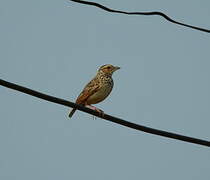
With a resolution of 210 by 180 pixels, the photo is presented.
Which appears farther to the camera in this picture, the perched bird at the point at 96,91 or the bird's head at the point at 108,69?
the bird's head at the point at 108,69

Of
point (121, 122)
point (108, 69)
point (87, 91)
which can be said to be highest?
point (108, 69)

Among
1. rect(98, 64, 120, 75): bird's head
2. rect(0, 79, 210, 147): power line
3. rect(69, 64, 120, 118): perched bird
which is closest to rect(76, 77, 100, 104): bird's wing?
rect(69, 64, 120, 118): perched bird

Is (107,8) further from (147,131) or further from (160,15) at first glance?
(147,131)

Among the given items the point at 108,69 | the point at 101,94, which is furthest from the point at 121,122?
the point at 108,69

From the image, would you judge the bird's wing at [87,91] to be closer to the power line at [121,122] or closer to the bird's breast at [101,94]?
the bird's breast at [101,94]

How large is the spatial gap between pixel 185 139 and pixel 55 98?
1.27 metres

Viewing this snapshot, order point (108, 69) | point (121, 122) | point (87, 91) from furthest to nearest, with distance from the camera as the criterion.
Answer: point (108, 69)
point (87, 91)
point (121, 122)

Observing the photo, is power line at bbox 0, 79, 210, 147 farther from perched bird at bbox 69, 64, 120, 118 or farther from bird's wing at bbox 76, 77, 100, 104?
bird's wing at bbox 76, 77, 100, 104

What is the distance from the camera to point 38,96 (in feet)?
15.1

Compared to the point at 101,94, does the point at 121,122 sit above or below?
below

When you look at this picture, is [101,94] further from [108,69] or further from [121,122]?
[121,122]

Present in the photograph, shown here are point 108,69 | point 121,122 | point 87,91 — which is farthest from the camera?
point 108,69

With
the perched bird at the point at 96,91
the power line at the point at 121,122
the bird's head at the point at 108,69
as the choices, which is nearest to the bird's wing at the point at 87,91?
the perched bird at the point at 96,91

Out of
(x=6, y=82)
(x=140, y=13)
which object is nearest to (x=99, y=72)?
(x=140, y=13)
